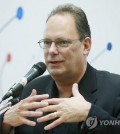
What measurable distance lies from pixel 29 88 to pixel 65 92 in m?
0.22

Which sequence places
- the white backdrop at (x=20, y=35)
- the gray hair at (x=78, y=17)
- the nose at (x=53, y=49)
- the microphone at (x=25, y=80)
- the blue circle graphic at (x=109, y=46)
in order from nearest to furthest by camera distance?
the microphone at (x=25, y=80) → the nose at (x=53, y=49) → the gray hair at (x=78, y=17) → the white backdrop at (x=20, y=35) → the blue circle graphic at (x=109, y=46)

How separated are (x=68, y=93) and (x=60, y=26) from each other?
36 cm

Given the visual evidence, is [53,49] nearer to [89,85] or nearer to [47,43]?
Answer: [47,43]

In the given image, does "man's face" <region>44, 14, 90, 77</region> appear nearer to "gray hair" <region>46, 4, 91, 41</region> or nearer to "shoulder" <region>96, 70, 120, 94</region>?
"gray hair" <region>46, 4, 91, 41</region>

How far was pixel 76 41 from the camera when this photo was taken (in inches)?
61.2

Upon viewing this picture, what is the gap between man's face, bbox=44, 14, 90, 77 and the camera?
1.50 m

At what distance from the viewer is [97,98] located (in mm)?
1518

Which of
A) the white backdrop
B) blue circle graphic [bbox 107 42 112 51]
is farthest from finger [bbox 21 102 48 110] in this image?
blue circle graphic [bbox 107 42 112 51]

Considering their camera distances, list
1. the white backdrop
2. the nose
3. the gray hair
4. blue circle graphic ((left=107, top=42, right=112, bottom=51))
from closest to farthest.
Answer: the nose < the gray hair < the white backdrop < blue circle graphic ((left=107, top=42, right=112, bottom=51))

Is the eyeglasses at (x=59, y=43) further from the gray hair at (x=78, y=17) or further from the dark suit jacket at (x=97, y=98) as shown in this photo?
the dark suit jacket at (x=97, y=98)

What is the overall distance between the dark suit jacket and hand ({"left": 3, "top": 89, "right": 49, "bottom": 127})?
0.43 feet

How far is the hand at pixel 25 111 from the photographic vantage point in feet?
4.46

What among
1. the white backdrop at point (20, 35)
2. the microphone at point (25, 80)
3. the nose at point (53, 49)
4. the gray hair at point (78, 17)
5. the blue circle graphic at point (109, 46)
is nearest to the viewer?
the microphone at point (25, 80)

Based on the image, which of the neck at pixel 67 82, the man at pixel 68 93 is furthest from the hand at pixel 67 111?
the neck at pixel 67 82
